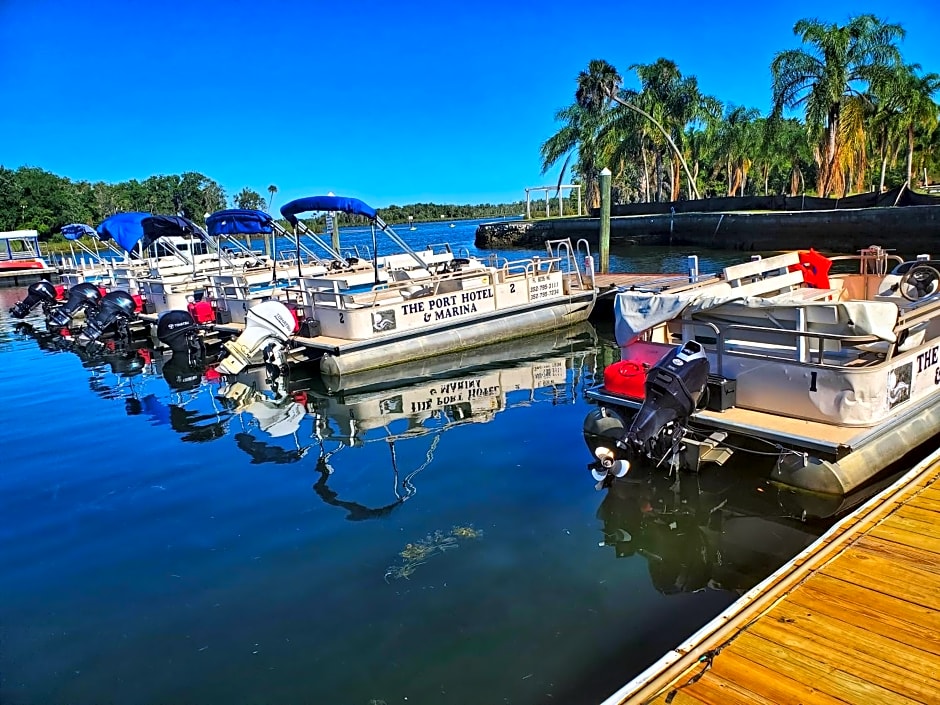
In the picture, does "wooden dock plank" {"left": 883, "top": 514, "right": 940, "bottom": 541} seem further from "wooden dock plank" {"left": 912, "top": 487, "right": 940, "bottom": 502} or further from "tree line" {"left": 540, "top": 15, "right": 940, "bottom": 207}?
"tree line" {"left": 540, "top": 15, "right": 940, "bottom": 207}

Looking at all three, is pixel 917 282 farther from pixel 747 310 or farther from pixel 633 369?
pixel 633 369

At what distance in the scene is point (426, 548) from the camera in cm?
614

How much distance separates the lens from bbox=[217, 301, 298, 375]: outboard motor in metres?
12.5

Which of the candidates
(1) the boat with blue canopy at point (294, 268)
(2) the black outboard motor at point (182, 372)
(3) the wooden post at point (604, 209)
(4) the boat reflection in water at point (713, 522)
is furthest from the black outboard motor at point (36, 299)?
(4) the boat reflection in water at point (713, 522)

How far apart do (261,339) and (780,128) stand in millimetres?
36245

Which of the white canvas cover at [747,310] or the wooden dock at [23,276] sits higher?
the wooden dock at [23,276]

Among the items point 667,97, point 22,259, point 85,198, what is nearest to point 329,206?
point 22,259

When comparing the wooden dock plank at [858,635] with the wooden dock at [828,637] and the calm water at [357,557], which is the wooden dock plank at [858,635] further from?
the calm water at [357,557]

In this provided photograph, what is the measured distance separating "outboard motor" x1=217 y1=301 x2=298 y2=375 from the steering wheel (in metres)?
10.6

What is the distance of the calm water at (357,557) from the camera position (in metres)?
4.55

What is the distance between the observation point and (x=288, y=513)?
706cm

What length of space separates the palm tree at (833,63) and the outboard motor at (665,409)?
35.9m

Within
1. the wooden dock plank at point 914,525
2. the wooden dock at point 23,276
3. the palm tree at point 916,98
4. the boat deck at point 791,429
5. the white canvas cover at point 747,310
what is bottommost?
the wooden dock plank at point 914,525

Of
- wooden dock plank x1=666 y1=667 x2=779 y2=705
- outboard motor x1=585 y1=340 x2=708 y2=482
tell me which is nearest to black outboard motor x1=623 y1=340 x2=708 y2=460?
outboard motor x1=585 y1=340 x2=708 y2=482
